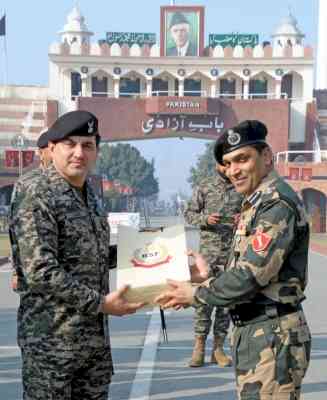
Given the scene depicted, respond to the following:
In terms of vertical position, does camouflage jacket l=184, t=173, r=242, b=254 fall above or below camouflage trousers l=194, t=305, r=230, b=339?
above

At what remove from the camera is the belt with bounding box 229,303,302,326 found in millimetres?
3293

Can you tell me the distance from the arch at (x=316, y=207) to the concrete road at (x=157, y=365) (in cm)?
3388

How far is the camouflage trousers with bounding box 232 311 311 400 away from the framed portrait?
55615mm

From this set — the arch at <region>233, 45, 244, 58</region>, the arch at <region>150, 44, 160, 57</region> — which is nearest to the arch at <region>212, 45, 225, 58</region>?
the arch at <region>233, 45, 244, 58</region>

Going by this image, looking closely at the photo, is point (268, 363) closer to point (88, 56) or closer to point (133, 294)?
point (133, 294)

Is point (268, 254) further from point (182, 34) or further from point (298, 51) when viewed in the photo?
point (298, 51)

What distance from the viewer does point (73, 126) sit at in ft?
10.9

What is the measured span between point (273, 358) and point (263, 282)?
1.00 feet

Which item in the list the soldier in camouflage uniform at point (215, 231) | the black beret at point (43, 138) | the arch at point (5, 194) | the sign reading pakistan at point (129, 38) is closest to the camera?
the black beret at point (43, 138)

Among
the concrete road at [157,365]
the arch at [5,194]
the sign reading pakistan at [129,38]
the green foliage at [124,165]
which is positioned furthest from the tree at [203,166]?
the concrete road at [157,365]

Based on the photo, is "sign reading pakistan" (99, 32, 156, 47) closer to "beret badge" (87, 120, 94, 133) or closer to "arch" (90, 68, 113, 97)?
"arch" (90, 68, 113, 97)

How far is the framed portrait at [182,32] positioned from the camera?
5794 centimetres

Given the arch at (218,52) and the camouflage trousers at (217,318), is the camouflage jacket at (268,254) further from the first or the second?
the arch at (218,52)

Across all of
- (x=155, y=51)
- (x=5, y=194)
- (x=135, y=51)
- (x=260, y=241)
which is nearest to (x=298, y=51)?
(x=155, y=51)
